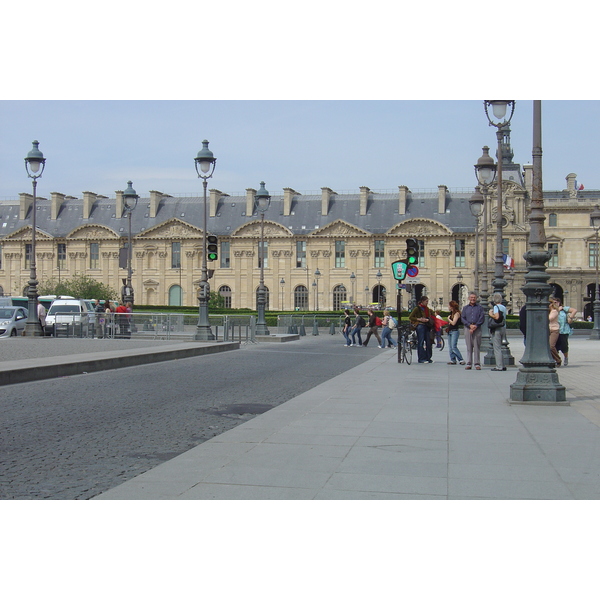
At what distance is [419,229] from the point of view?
87750mm

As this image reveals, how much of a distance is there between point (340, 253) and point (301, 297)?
676 centimetres

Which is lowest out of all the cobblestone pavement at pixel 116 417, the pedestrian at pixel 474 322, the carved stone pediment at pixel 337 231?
the cobblestone pavement at pixel 116 417

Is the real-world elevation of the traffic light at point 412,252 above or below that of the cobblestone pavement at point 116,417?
above

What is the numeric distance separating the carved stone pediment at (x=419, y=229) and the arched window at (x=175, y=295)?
83.2 feet

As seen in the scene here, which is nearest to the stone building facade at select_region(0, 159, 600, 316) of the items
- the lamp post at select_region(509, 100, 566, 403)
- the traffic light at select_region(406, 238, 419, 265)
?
the traffic light at select_region(406, 238, 419, 265)

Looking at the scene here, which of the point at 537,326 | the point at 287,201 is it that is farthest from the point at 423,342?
the point at 287,201

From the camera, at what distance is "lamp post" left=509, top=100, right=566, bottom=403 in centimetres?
1104

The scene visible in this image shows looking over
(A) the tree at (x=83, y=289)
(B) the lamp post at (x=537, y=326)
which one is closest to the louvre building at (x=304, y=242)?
(A) the tree at (x=83, y=289)

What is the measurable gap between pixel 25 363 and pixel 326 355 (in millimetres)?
11233

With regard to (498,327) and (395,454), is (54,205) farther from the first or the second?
(395,454)

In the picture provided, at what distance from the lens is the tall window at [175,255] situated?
9325 cm

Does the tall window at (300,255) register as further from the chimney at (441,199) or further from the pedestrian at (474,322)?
the pedestrian at (474,322)

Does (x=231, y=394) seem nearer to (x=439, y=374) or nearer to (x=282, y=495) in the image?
(x=439, y=374)

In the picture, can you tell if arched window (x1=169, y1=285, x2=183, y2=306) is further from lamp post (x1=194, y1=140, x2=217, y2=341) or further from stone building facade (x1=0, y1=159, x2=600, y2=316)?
lamp post (x1=194, y1=140, x2=217, y2=341)
